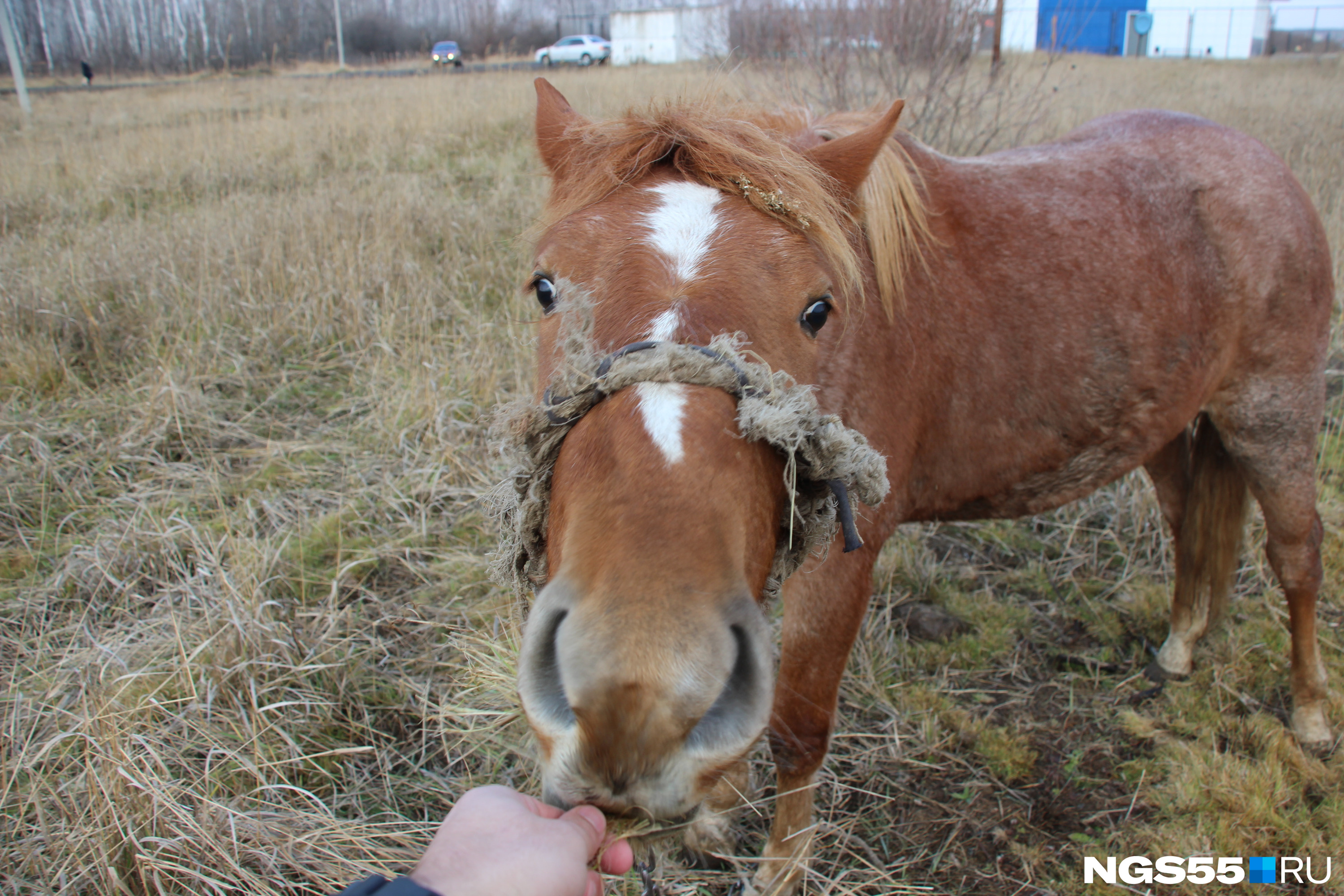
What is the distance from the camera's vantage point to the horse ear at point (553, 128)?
6.10 ft

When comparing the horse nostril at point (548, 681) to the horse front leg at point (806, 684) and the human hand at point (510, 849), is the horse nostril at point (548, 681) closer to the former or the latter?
the human hand at point (510, 849)

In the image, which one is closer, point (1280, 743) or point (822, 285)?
point (822, 285)

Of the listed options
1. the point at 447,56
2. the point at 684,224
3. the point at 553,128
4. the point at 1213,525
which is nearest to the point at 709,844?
the point at 684,224

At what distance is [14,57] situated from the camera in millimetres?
12156

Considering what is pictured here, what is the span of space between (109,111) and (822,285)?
17.0 meters

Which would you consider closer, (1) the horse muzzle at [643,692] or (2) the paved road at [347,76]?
(1) the horse muzzle at [643,692]

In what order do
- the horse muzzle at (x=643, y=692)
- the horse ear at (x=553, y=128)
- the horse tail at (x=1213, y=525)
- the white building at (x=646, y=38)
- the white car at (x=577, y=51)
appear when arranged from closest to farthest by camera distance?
the horse muzzle at (x=643, y=692), the horse ear at (x=553, y=128), the horse tail at (x=1213, y=525), the white building at (x=646, y=38), the white car at (x=577, y=51)

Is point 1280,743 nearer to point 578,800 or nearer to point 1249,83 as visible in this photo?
point 578,800

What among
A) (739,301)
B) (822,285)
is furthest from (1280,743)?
(739,301)

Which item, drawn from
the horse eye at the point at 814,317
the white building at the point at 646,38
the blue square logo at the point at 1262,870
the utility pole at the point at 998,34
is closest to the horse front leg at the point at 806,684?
the horse eye at the point at 814,317

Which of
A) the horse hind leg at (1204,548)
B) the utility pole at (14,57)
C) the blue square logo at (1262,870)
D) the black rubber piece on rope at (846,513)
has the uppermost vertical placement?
the utility pole at (14,57)

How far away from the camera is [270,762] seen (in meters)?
2.02

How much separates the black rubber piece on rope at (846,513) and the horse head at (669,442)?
0.10 m

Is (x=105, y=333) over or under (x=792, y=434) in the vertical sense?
under
